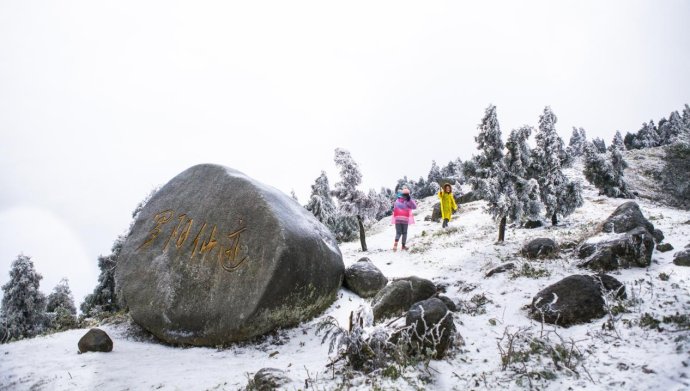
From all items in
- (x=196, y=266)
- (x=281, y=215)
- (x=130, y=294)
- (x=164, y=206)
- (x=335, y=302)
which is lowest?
(x=335, y=302)

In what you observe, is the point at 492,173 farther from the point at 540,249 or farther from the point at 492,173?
the point at 540,249

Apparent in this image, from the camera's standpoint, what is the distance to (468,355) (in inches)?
243

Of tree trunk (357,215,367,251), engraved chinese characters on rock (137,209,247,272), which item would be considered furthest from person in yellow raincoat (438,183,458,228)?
engraved chinese characters on rock (137,209,247,272)

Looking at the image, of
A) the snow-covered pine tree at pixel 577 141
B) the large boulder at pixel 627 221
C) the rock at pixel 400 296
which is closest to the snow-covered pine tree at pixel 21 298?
the rock at pixel 400 296

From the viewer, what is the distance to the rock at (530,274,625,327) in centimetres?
661

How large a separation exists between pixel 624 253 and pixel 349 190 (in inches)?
536

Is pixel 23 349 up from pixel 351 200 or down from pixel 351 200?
down

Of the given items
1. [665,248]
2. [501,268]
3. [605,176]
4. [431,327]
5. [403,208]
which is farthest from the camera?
[605,176]


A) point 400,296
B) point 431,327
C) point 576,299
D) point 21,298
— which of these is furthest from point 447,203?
point 21,298

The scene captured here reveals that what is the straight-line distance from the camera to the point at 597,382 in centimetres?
474

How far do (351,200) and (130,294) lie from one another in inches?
Result: 507

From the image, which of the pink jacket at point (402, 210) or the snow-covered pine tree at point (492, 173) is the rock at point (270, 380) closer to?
the pink jacket at point (402, 210)

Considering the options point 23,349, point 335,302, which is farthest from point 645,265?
point 23,349

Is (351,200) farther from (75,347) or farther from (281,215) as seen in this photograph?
(75,347)
